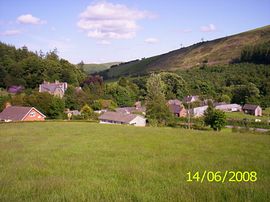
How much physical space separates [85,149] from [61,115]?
41.5 m

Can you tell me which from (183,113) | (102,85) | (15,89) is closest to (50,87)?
A: (15,89)

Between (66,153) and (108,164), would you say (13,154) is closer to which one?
(66,153)

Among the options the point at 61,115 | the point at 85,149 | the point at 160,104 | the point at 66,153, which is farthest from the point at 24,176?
the point at 61,115

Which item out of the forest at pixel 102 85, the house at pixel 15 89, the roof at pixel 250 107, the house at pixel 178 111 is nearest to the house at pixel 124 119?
the forest at pixel 102 85

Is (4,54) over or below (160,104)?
over

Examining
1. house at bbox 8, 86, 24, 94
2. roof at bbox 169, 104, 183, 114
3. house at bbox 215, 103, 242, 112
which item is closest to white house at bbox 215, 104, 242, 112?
house at bbox 215, 103, 242, 112

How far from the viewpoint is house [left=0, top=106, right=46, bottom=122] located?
5216 centimetres

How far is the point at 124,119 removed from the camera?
58.5 metres

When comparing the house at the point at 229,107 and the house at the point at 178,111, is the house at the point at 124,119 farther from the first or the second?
the house at the point at 229,107

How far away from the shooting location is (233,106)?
306 ft

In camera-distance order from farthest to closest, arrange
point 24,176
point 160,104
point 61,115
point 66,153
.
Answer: point 61,115
point 160,104
point 66,153
point 24,176

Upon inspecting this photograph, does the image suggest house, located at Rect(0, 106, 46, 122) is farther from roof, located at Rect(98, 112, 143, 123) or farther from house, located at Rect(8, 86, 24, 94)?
house, located at Rect(8, 86, 24, 94)

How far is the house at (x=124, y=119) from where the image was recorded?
188 ft

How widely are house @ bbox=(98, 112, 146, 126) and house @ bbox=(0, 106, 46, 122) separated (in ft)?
39.8
